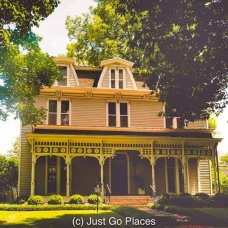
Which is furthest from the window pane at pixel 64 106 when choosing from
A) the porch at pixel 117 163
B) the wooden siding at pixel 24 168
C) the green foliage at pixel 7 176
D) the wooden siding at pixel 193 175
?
the wooden siding at pixel 193 175

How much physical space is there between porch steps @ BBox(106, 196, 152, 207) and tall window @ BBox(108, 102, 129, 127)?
22.9 feet

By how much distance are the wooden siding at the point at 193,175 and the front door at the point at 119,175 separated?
5.72 metres

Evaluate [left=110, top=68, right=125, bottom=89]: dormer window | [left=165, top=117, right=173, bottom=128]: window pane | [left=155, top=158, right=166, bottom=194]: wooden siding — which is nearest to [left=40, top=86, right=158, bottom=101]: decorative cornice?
[left=110, top=68, right=125, bottom=89]: dormer window

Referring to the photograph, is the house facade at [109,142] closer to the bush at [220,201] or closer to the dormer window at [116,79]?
the dormer window at [116,79]

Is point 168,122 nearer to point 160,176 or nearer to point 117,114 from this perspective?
point 117,114

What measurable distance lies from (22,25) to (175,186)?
1938cm

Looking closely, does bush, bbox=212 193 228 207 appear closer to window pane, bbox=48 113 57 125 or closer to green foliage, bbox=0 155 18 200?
window pane, bbox=48 113 57 125

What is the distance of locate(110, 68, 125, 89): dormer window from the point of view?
101 ft

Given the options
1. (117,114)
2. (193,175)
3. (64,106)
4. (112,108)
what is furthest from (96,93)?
(193,175)

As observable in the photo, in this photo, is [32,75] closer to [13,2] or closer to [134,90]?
[13,2]

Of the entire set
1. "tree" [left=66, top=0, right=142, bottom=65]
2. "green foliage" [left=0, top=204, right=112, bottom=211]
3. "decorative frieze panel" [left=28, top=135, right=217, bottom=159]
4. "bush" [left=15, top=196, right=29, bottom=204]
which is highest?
"tree" [left=66, top=0, right=142, bottom=65]

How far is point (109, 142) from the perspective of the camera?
26125 millimetres

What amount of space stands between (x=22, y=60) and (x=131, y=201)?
40.9ft

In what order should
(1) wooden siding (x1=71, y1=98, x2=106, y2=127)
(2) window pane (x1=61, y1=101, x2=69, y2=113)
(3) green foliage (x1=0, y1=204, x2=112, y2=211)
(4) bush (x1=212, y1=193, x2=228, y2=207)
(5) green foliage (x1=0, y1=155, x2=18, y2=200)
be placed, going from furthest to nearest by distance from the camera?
(5) green foliage (x1=0, y1=155, x2=18, y2=200) → (2) window pane (x1=61, y1=101, x2=69, y2=113) → (1) wooden siding (x1=71, y1=98, x2=106, y2=127) → (4) bush (x1=212, y1=193, x2=228, y2=207) → (3) green foliage (x1=0, y1=204, x2=112, y2=211)
